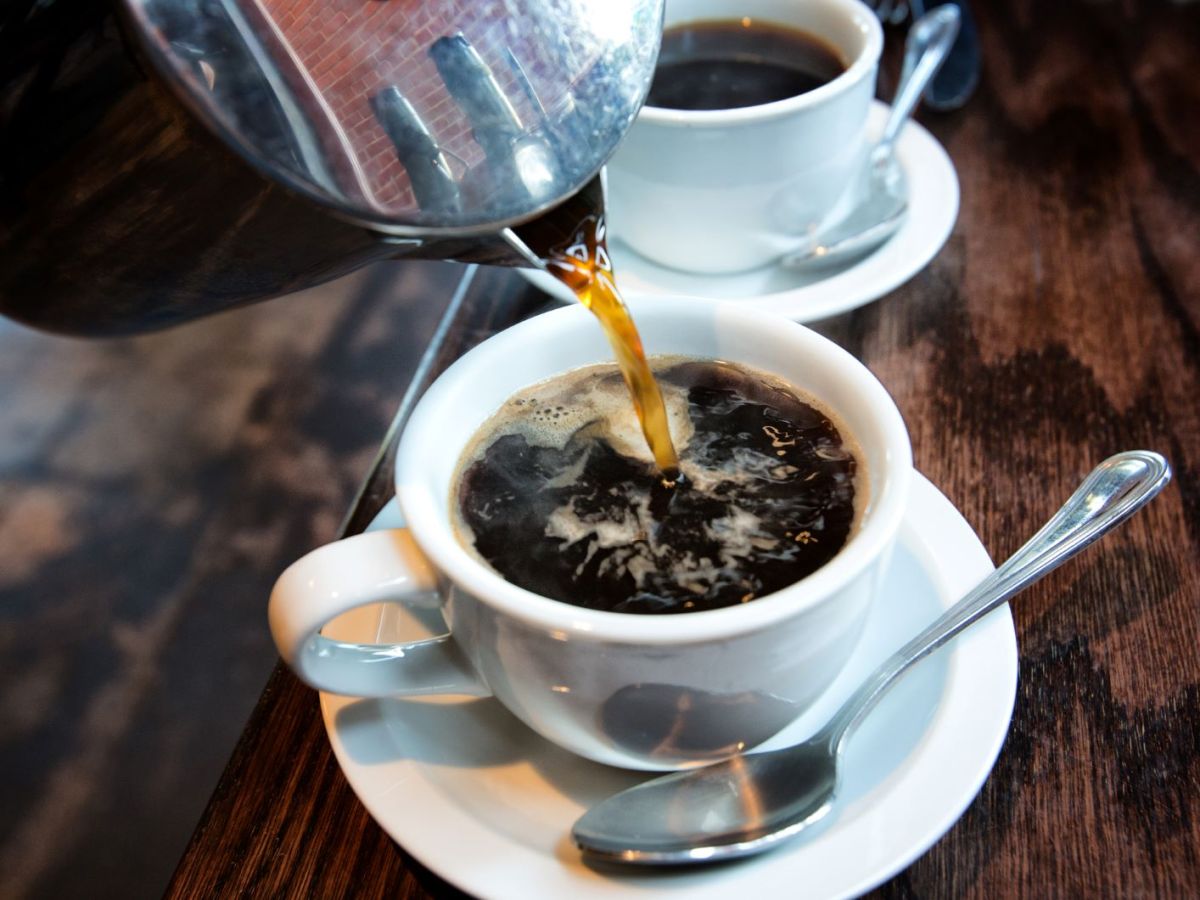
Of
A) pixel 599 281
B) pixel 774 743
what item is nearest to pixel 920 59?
pixel 599 281

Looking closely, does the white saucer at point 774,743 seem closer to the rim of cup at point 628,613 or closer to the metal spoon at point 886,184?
the rim of cup at point 628,613

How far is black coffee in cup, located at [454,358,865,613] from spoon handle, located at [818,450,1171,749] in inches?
3.4

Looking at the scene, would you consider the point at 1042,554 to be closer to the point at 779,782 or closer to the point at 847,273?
the point at 779,782

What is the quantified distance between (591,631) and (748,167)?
60cm

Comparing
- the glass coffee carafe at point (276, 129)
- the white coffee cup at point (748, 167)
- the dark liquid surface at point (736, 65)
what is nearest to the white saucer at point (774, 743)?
the glass coffee carafe at point (276, 129)

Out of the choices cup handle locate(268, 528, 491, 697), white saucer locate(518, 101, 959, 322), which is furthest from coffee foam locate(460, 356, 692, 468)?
white saucer locate(518, 101, 959, 322)

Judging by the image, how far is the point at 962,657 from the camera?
0.62 metres

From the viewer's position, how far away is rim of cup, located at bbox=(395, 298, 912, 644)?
506 millimetres

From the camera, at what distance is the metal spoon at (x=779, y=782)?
54 centimetres

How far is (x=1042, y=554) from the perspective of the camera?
0.65 m

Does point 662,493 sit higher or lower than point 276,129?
lower

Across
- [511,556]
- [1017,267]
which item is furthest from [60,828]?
[1017,267]

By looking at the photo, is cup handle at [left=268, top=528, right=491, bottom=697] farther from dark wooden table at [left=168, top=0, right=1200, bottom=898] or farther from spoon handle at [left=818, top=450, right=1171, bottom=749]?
spoon handle at [left=818, top=450, right=1171, bottom=749]

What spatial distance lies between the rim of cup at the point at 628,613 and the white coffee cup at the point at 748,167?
0.29 metres
